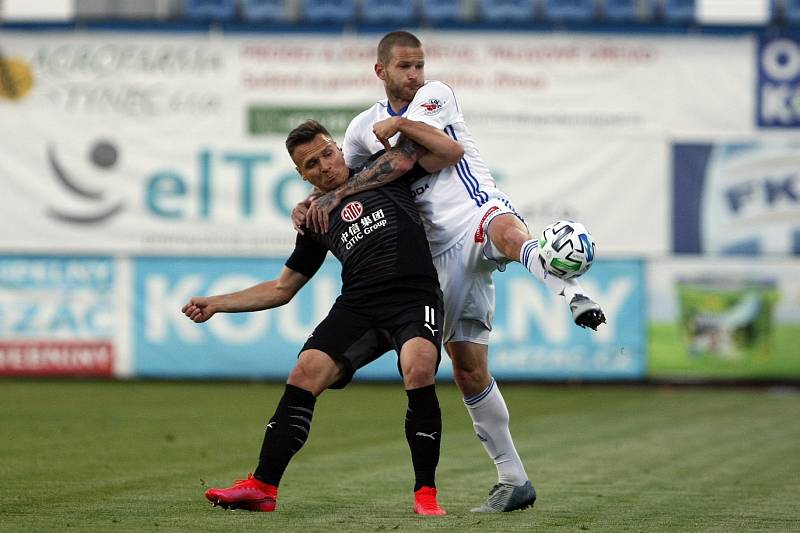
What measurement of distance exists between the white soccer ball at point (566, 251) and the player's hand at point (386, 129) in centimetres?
96

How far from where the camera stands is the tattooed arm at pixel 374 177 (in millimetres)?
6871

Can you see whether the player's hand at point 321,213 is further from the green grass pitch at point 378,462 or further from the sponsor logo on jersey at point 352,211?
the green grass pitch at point 378,462

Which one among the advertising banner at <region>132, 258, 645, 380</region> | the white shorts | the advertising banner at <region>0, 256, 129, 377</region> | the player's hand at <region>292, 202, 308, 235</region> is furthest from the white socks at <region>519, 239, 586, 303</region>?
the advertising banner at <region>0, 256, 129, 377</region>

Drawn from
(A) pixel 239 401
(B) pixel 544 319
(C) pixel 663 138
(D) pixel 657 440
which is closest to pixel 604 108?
(C) pixel 663 138

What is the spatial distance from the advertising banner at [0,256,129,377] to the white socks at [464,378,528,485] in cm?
1287

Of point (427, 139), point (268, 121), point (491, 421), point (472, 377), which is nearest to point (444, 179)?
point (427, 139)

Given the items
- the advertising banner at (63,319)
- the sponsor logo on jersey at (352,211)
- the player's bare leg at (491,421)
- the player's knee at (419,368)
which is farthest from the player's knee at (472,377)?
the advertising banner at (63,319)

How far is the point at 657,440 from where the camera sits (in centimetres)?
1209

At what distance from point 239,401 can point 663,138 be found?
686cm

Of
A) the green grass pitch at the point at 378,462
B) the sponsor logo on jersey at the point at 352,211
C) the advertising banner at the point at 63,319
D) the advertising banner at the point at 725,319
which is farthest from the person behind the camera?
the advertising banner at the point at 63,319

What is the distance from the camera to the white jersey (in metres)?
6.98

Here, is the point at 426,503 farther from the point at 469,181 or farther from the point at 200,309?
the point at 469,181

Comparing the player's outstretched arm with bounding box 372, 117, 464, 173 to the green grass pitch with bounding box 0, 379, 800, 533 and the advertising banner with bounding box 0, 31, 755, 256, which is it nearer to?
the green grass pitch with bounding box 0, 379, 800, 533

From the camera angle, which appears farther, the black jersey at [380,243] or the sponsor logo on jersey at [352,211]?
the sponsor logo on jersey at [352,211]
